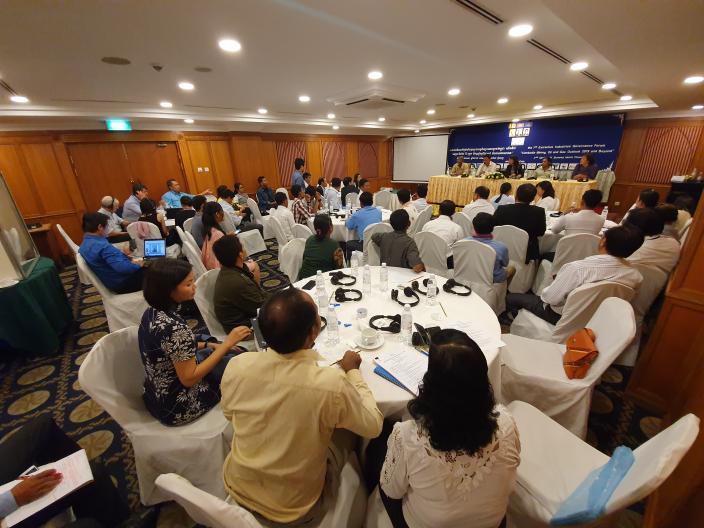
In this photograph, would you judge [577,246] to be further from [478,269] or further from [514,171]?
[514,171]

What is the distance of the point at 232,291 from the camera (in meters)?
2.00

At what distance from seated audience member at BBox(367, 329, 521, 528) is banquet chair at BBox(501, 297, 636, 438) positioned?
90 centimetres

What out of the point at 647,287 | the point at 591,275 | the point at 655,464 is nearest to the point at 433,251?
the point at 591,275

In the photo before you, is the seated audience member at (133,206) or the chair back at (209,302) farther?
the seated audience member at (133,206)

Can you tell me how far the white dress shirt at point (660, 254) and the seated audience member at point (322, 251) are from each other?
269cm

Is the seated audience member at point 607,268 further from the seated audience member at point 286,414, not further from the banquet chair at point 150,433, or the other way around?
the banquet chair at point 150,433

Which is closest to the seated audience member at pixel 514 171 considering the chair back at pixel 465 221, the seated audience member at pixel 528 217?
the chair back at pixel 465 221

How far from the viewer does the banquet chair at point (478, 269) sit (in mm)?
2693

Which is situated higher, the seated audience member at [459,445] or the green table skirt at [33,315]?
the seated audience member at [459,445]

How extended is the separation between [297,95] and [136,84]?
8.09ft

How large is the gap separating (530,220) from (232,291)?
3.45 m

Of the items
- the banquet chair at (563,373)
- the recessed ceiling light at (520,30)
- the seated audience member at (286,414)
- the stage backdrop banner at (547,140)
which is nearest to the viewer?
the seated audience member at (286,414)

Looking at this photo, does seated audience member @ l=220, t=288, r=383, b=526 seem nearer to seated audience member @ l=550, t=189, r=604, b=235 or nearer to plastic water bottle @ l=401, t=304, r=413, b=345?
plastic water bottle @ l=401, t=304, r=413, b=345

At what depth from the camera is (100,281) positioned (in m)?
2.81
